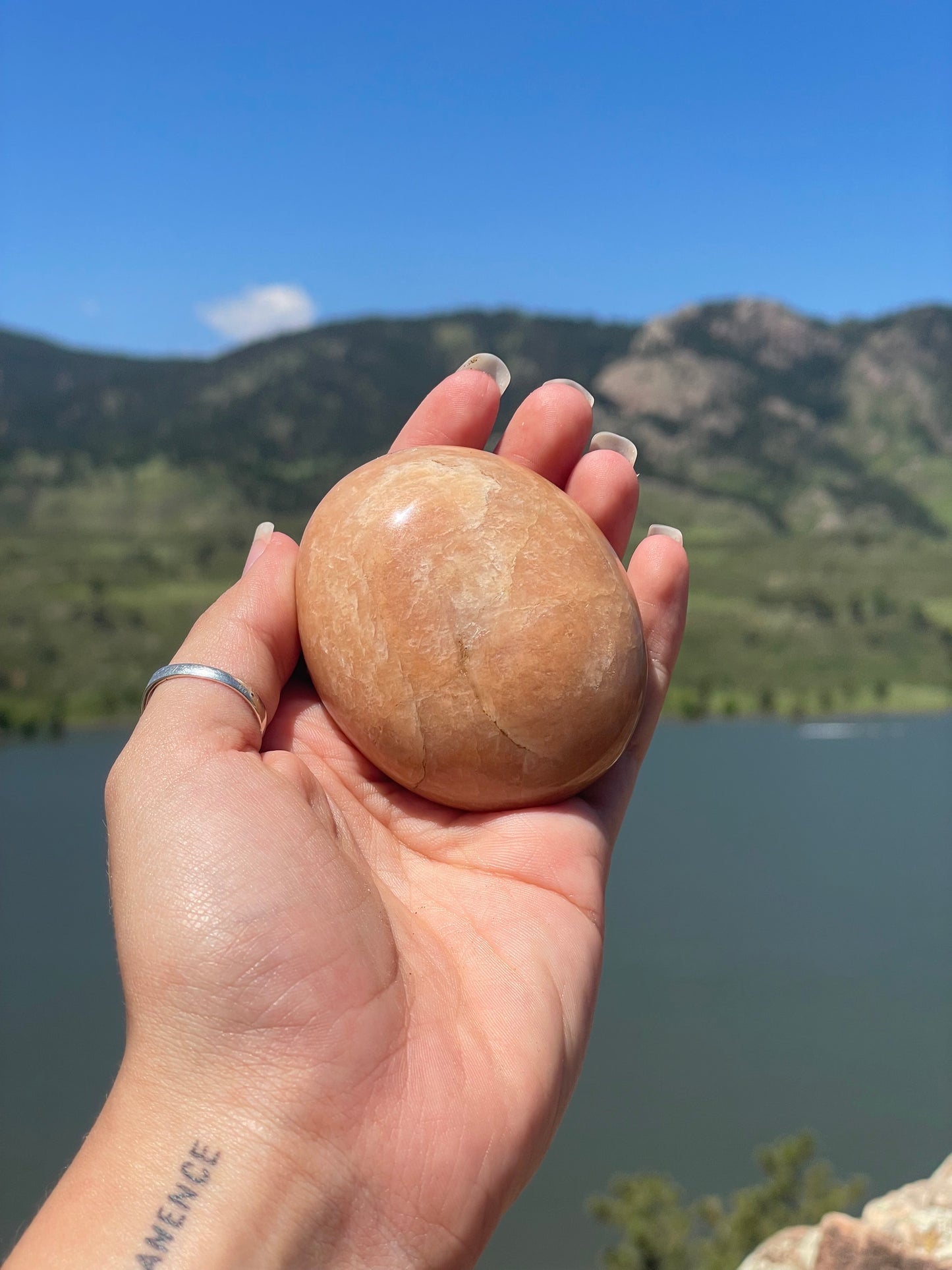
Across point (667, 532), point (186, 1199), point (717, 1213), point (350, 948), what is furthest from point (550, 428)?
point (717, 1213)

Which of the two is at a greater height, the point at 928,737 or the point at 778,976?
the point at 778,976

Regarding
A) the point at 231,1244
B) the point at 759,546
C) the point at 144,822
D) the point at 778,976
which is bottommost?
the point at 759,546

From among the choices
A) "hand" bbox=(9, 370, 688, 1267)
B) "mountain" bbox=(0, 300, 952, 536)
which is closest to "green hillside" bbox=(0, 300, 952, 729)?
"mountain" bbox=(0, 300, 952, 536)

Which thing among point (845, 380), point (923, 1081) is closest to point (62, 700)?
point (923, 1081)

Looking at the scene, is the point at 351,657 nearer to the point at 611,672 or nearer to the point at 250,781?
the point at 250,781

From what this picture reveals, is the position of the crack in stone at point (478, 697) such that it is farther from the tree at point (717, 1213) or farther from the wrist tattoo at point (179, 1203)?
the tree at point (717, 1213)

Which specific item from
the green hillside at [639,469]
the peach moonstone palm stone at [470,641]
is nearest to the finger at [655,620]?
the peach moonstone palm stone at [470,641]
